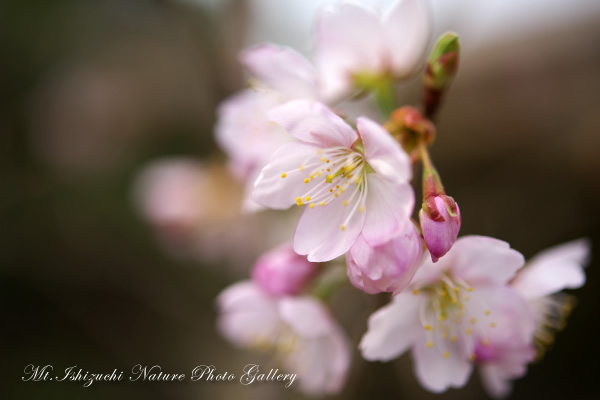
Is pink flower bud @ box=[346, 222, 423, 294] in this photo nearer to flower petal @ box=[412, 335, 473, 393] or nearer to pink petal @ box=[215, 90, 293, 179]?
flower petal @ box=[412, 335, 473, 393]

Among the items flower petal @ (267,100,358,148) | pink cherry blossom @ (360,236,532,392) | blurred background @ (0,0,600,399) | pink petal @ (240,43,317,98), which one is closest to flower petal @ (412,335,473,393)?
pink cherry blossom @ (360,236,532,392)

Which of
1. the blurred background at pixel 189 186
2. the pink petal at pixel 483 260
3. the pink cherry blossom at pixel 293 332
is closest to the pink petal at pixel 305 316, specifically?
the pink cherry blossom at pixel 293 332

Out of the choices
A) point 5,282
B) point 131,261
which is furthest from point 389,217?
point 5,282

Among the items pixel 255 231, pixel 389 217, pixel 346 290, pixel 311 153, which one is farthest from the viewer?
pixel 346 290

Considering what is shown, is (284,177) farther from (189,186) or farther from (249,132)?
(189,186)

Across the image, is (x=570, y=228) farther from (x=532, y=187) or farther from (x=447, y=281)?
(x=447, y=281)
